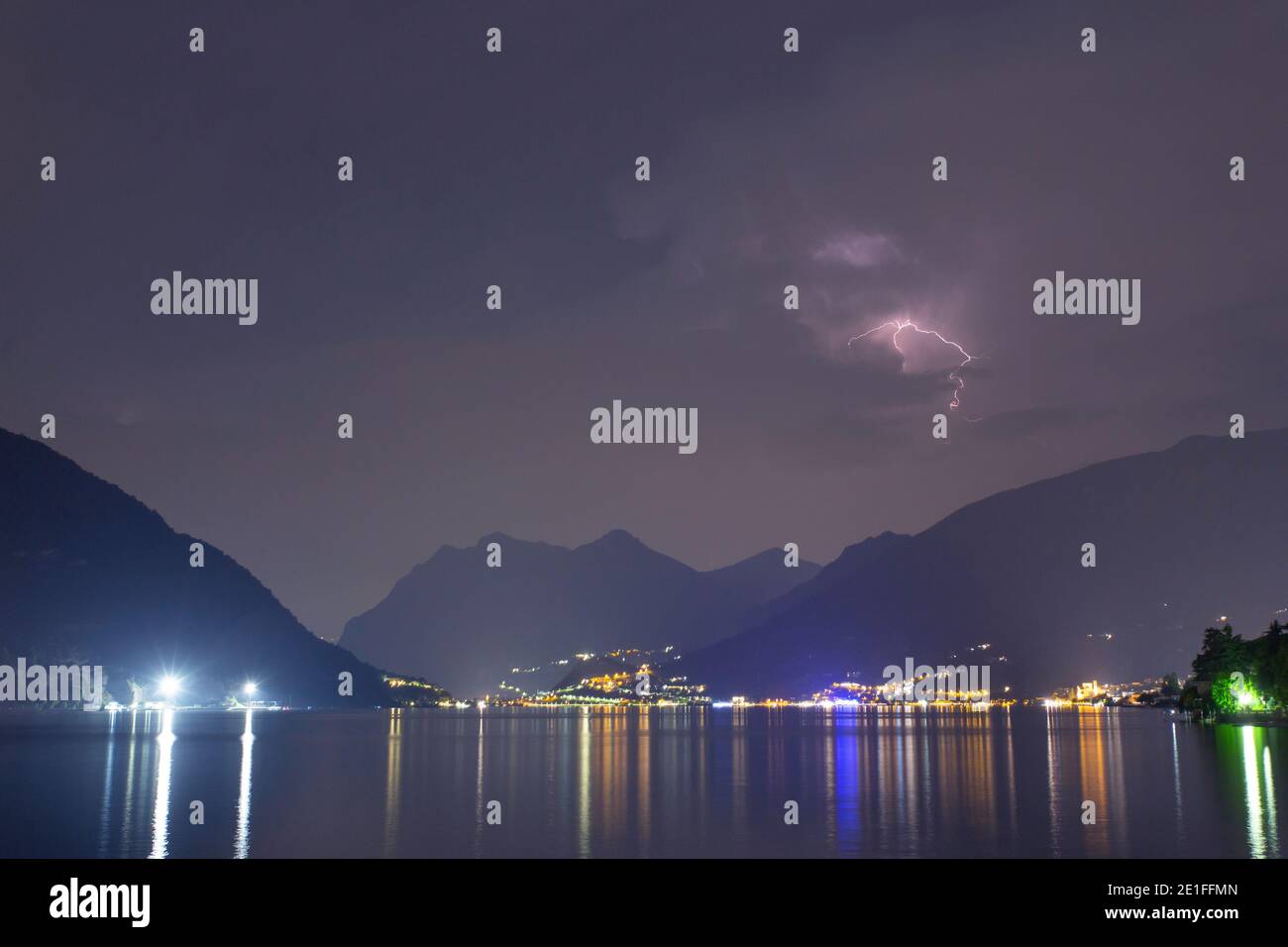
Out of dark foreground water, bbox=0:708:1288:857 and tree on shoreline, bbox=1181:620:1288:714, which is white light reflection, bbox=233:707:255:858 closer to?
dark foreground water, bbox=0:708:1288:857

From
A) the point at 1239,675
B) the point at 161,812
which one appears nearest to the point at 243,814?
the point at 161,812

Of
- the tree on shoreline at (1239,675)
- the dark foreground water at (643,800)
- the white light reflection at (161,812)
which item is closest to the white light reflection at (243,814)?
the dark foreground water at (643,800)

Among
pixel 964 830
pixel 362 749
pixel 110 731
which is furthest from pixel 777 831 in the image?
pixel 110 731

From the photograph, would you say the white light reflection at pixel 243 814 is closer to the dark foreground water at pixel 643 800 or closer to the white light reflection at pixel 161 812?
the dark foreground water at pixel 643 800

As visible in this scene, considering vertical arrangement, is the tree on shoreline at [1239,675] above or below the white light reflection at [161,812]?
above

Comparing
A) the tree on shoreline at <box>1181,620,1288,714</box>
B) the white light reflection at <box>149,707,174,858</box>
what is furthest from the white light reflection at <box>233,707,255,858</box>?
the tree on shoreline at <box>1181,620,1288,714</box>

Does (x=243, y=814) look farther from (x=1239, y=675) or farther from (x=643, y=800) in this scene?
(x=1239, y=675)

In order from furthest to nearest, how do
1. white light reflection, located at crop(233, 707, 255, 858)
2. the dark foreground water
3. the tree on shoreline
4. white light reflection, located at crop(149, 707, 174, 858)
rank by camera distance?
the tree on shoreline < the dark foreground water < white light reflection, located at crop(233, 707, 255, 858) < white light reflection, located at crop(149, 707, 174, 858)
